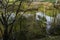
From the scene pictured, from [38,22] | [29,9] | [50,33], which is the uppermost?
[29,9]

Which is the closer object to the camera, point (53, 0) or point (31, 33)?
point (31, 33)

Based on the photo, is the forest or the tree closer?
the tree

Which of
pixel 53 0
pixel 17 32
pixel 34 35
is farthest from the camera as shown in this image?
pixel 53 0

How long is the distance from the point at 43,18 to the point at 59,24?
39 centimetres

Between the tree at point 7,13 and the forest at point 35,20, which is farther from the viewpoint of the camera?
the forest at point 35,20

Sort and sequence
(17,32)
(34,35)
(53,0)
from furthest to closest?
(53,0), (34,35), (17,32)

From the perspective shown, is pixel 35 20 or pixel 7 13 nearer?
pixel 7 13

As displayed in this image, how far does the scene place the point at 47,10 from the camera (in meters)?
4.43

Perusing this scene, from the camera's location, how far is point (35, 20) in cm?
427

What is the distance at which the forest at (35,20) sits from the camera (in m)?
3.85

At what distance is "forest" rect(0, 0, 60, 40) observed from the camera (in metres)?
3.85

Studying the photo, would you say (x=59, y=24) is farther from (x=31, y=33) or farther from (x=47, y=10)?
(x=31, y=33)

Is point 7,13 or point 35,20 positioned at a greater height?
point 7,13

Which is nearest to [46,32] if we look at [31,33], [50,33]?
[50,33]
